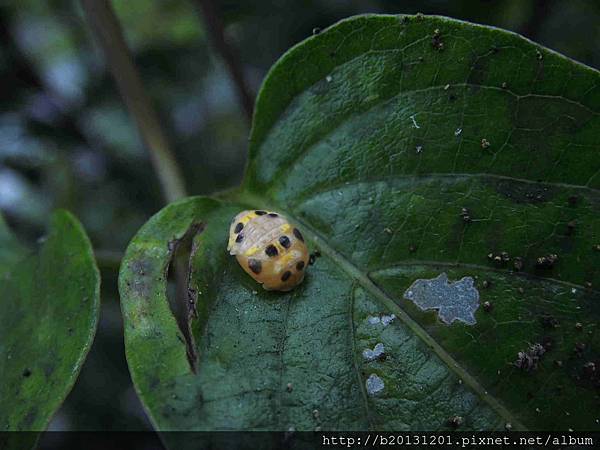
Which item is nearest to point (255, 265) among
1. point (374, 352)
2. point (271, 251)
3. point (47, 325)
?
point (271, 251)

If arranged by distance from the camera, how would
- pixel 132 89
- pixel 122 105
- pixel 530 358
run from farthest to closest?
pixel 122 105 < pixel 132 89 < pixel 530 358

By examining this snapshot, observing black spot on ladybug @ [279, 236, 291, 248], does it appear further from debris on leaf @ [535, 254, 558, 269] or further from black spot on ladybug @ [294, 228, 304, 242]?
debris on leaf @ [535, 254, 558, 269]

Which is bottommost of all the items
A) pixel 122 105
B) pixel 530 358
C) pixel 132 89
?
pixel 530 358

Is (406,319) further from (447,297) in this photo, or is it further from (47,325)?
(47,325)

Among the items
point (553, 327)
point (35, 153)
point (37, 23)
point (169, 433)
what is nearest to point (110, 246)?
point (35, 153)

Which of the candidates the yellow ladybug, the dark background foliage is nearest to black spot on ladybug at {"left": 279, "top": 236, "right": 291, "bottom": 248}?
the yellow ladybug

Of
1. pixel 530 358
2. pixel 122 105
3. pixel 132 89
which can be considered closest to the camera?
pixel 530 358

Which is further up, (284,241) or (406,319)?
(284,241)
